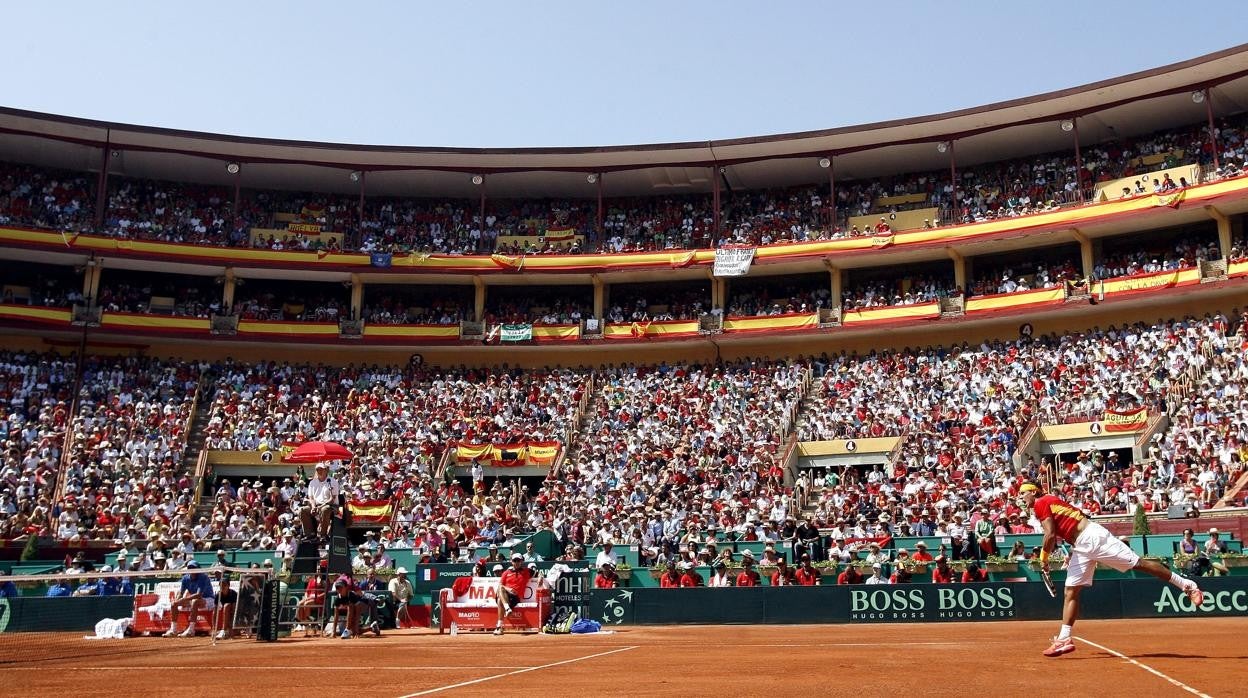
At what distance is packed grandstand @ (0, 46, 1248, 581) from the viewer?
31656 mm

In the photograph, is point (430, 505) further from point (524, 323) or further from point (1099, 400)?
point (1099, 400)

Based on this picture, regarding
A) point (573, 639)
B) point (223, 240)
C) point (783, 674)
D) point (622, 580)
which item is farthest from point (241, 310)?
point (783, 674)

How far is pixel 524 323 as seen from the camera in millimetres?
46219

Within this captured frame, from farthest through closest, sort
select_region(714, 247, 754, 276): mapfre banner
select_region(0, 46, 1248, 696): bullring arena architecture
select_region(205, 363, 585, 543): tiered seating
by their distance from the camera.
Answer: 1. select_region(714, 247, 754, 276): mapfre banner
2. select_region(205, 363, 585, 543): tiered seating
3. select_region(0, 46, 1248, 696): bullring arena architecture

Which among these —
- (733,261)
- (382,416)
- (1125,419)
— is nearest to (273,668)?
(1125,419)

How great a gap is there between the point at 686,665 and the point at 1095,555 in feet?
14.4

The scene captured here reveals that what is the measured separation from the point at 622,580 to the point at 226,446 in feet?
63.9

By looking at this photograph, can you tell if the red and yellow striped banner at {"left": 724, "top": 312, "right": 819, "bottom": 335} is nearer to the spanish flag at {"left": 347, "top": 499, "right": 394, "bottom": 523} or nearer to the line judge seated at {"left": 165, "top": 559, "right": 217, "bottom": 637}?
the spanish flag at {"left": 347, "top": 499, "right": 394, "bottom": 523}

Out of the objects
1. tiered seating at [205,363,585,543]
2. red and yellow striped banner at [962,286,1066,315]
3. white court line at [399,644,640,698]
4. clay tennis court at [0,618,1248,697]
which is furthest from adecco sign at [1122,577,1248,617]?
red and yellow striped banner at [962,286,1066,315]

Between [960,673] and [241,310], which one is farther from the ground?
[241,310]

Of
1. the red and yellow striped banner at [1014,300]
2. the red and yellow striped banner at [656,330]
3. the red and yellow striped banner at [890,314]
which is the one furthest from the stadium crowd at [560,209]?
the red and yellow striped banner at [656,330]

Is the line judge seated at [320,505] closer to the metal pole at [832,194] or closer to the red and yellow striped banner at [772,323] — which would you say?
the red and yellow striped banner at [772,323]

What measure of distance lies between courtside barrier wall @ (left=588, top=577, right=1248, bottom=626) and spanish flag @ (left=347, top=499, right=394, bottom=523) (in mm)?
13430

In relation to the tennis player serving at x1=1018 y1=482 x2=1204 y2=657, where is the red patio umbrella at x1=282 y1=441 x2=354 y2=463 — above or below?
above
